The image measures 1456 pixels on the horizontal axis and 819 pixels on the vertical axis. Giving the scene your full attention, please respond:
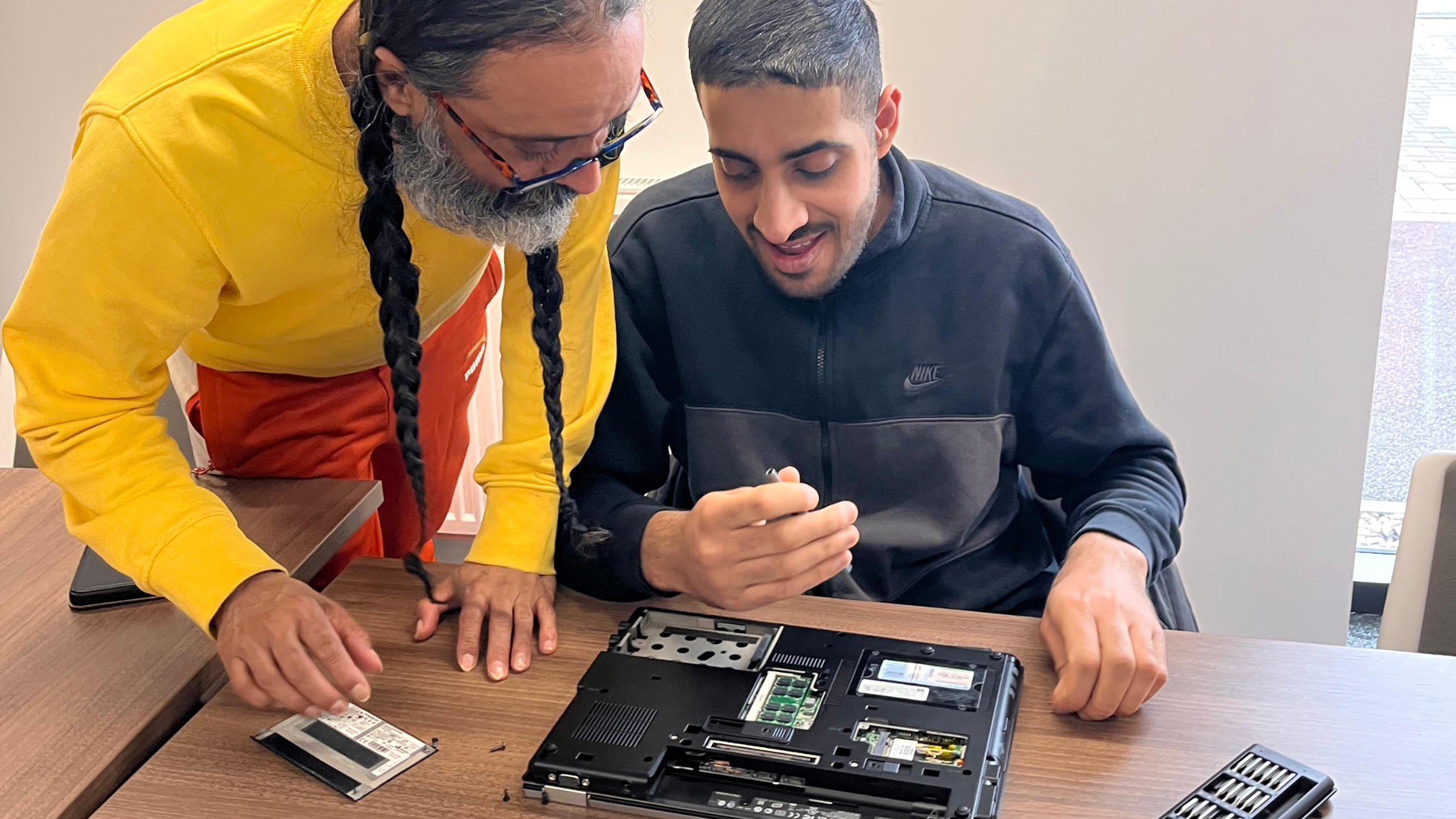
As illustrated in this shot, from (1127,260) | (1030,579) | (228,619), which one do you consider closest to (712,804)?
(228,619)

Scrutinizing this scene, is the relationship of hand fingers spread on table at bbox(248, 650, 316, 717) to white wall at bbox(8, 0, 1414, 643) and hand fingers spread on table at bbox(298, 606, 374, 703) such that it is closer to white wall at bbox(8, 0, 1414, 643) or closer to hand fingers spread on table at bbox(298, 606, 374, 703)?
hand fingers spread on table at bbox(298, 606, 374, 703)

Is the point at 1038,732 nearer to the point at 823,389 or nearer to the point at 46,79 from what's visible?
the point at 823,389

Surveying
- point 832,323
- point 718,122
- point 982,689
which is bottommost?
point 982,689

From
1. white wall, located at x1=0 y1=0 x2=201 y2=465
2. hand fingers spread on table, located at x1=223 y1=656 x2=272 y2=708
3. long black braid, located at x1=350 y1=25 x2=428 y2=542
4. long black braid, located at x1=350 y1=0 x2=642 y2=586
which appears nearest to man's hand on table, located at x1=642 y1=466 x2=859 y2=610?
long black braid, located at x1=350 y1=0 x2=642 y2=586

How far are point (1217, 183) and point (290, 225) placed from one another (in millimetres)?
1644

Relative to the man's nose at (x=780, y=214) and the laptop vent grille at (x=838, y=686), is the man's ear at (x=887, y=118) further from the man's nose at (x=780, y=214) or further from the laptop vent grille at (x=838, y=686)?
the laptop vent grille at (x=838, y=686)

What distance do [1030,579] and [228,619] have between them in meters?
0.88

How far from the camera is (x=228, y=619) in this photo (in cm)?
107

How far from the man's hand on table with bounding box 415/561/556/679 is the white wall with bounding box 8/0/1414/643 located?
121 centimetres

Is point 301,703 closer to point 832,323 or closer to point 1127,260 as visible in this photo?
point 832,323

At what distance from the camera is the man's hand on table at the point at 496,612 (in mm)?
1144

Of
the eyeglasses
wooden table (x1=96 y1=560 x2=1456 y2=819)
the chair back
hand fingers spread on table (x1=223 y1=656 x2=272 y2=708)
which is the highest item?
the eyeglasses

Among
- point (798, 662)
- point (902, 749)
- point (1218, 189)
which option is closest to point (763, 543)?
point (798, 662)

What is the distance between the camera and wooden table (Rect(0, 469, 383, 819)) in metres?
0.98
